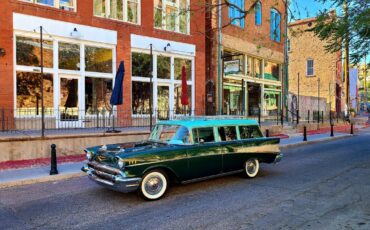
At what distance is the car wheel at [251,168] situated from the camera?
29.2 feet

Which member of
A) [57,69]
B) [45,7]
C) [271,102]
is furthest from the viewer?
[271,102]

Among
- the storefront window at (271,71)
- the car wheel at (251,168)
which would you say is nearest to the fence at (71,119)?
the car wheel at (251,168)

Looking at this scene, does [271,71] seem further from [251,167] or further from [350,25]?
[251,167]

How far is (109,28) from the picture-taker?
16891 millimetres

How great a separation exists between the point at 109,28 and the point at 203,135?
11.0 meters

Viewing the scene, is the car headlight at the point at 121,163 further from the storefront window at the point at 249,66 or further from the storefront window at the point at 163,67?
the storefront window at the point at 249,66

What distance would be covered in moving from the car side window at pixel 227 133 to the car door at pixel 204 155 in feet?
0.90

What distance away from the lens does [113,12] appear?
17.4m

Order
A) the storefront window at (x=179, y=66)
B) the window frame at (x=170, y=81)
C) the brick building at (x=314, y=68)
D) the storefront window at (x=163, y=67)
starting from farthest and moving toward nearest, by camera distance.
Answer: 1. the brick building at (x=314, y=68)
2. the storefront window at (x=179, y=66)
3. the storefront window at (x=163, y=67)
4. the window frame at (x=170, y=81)

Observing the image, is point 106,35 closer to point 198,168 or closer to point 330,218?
point 198,168

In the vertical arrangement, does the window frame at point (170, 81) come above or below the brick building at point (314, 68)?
below

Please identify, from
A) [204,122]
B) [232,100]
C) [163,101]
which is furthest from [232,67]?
[204,122]

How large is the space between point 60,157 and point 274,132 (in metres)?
13.0

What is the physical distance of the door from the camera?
49.9 feet
